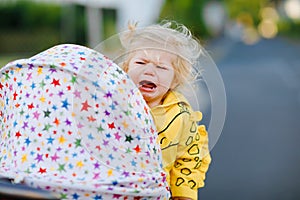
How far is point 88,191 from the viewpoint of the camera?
241 centimetres

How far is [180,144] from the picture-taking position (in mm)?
2898

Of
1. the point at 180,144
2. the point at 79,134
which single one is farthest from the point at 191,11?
the point at 79,134

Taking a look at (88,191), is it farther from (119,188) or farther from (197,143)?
(197,143)

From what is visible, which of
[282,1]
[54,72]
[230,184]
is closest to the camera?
[54,72]

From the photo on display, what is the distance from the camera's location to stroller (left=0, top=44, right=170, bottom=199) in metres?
2.44

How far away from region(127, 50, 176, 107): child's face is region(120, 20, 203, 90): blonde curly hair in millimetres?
Answer: 28

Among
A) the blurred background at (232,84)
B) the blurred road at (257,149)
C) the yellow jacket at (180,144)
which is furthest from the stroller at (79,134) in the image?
the blurred road at (257,149)

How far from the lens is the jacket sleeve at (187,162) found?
9.55ft

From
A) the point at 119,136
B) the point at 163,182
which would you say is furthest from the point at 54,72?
the point at 163,182

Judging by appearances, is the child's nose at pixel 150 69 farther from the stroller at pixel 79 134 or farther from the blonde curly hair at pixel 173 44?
the stroller at pixel 79 134

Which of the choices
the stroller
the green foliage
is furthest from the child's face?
the green foliage

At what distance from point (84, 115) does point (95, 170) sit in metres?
0.17

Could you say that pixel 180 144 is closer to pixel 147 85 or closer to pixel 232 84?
pixel 147 85

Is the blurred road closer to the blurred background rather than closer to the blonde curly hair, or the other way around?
the blurred background
